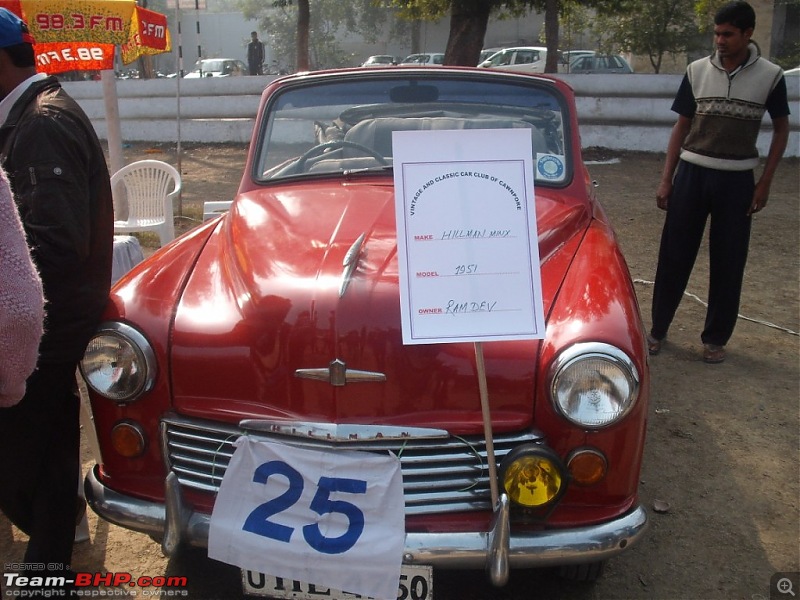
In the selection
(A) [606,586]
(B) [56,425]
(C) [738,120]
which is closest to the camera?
(B) [56,425]

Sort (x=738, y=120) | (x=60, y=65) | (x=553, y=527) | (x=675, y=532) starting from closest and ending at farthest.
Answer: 1. (x=553, y=527)
2. (x=675, y=532)
3. (x=738, y=120)
4. (x=60, y=65)

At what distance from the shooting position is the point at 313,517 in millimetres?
2219

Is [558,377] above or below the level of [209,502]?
above

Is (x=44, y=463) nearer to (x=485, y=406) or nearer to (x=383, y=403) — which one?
(x=383, y=403)

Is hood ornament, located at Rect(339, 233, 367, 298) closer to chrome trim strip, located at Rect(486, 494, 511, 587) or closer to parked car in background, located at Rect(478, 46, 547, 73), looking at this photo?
chrome trim strip, located at Rect(486, 494, 511, 587)

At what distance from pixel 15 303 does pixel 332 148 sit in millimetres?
2015

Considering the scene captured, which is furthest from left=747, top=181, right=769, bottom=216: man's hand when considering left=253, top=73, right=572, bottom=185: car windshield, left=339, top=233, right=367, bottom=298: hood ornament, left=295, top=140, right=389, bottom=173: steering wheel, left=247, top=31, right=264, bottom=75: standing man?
left=247, top=31, right=264, bottom=75: standing man

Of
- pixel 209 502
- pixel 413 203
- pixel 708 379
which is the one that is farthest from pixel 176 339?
pixel 708 379

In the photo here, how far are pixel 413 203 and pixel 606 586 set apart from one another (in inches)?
60.7

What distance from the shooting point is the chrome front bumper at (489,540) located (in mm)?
2156

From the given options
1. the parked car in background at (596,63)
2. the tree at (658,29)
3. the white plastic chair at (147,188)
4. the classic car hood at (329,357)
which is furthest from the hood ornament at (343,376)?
the tree at (658,29)

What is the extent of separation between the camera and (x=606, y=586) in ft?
8.92

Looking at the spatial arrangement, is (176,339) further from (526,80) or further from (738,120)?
(738,120)

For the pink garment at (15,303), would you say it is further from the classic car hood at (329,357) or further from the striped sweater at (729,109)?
the striped sweater at (729,109)
